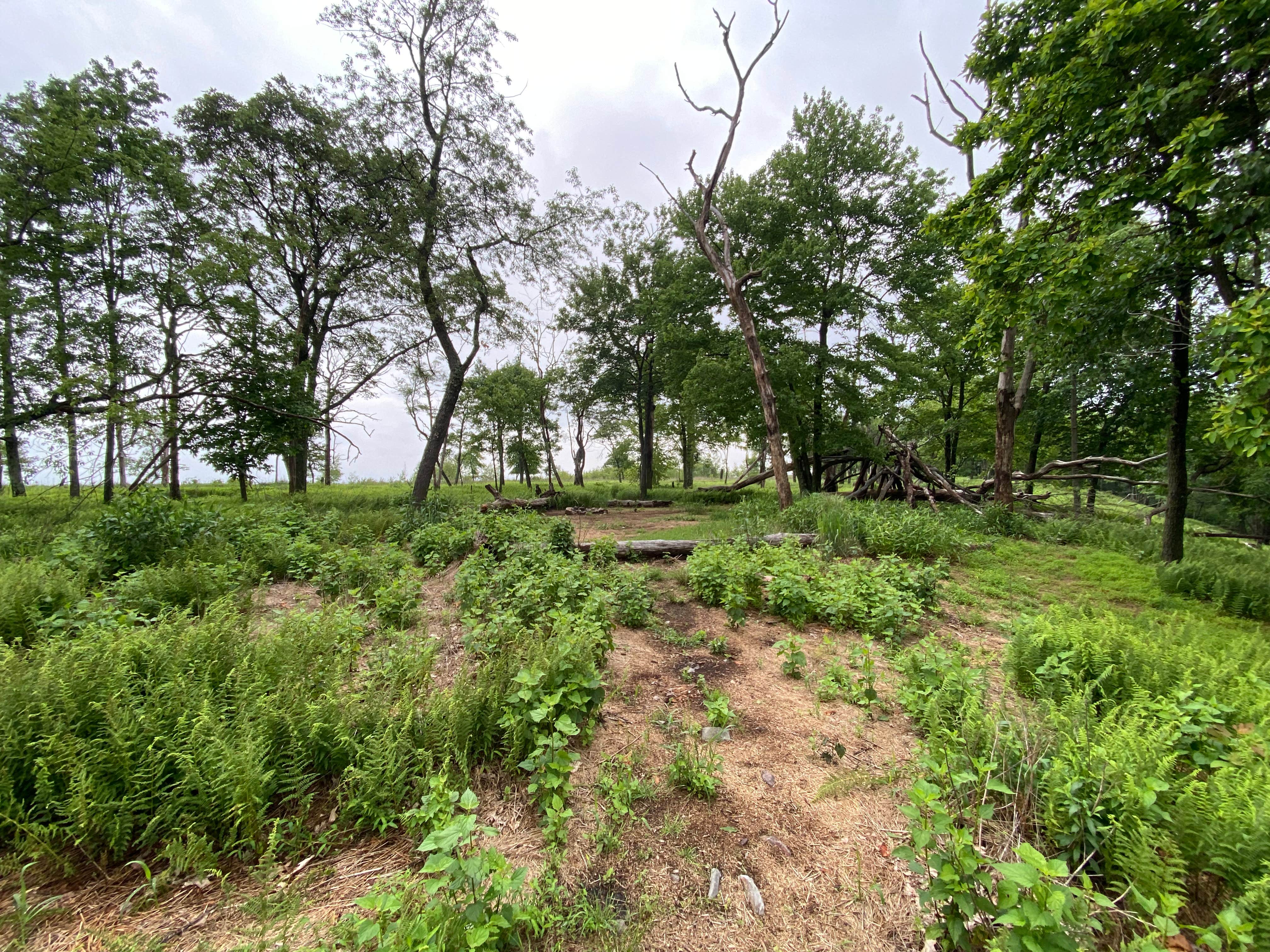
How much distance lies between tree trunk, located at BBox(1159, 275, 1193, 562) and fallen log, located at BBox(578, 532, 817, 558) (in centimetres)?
530

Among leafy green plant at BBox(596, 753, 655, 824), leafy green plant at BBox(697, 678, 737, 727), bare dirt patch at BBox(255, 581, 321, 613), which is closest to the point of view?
leafy green plant at BBox(596, 753, 655, 824)

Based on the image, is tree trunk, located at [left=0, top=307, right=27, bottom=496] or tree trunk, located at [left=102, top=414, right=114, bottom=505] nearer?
tree trunk, located at [left=0, top=307, right=27, bottom=496]

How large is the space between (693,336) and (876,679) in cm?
1502

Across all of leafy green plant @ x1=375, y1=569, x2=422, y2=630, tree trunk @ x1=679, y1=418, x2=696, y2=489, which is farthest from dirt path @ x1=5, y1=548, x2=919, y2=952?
tree trunk @ x1=679, y1=418, x2=696, y2=489

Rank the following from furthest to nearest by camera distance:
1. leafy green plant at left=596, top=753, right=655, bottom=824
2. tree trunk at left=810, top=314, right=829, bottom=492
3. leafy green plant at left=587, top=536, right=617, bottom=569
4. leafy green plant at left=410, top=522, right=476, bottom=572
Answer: tree trunk at left=810, top=314, right=829, bottom=492 < leafy green plant at left=410, top=522, right=476, bottom=572 < leafy green plant at left=587, top=536, right=617, bottom=569 < leafy green plant at left=596, top=753, right=655, bottom=824

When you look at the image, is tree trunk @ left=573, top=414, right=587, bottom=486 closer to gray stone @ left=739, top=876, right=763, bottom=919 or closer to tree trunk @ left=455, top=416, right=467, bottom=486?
tree trunk @ left=455, top=416, right=467, bottom=486

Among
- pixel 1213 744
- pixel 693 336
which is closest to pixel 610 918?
pixel 1213 744

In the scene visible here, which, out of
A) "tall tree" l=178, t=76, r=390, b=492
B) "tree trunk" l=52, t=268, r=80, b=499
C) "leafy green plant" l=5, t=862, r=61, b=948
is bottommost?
"leafy green plant" l=5, t=862, r=61, b=948

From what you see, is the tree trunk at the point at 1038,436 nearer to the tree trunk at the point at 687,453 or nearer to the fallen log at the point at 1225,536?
the fallen log at the point at 1225,536

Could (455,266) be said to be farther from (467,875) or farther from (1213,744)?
(1213,744)

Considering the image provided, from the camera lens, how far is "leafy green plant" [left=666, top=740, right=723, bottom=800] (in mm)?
2387

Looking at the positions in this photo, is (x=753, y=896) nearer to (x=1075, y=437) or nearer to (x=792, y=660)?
(x=792, y=660)

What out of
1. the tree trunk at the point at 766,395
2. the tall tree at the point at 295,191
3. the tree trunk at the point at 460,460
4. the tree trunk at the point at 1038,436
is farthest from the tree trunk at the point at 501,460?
the tree trunk at the point at 1038,436

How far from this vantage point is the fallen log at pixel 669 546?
7656 millimetres
